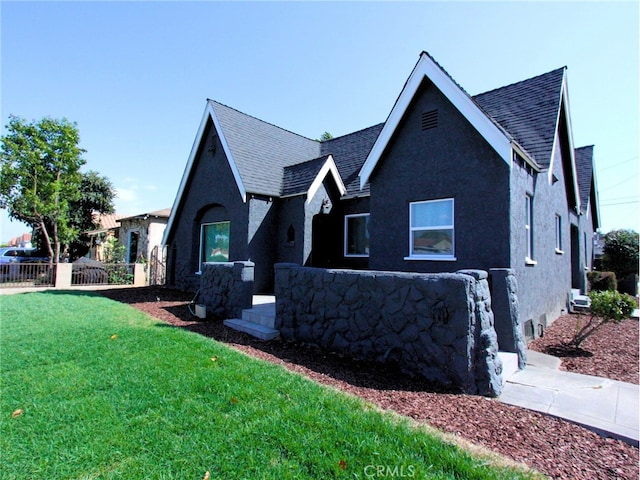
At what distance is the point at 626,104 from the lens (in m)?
9.55

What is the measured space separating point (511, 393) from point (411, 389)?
1.44 meters

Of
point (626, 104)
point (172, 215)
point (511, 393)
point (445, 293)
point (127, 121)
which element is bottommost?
point (511, 393)

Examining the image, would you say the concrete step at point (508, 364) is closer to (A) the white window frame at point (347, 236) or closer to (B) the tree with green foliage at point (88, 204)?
(A) the white window frame at point (347, 236)

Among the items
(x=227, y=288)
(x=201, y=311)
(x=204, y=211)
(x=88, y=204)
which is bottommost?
(x=201, y=311)

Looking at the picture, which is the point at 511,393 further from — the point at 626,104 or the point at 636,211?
the point at 636,211

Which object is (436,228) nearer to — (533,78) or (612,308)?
(612,308)

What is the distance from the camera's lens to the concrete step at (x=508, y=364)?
5.16 m

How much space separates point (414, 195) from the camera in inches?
331

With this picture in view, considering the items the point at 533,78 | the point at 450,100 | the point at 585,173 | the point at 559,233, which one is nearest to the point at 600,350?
the point at 559,233

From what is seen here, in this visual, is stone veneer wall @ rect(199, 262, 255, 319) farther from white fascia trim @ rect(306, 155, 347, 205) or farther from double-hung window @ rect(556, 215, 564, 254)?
double-hung window @ rect(556, 215, 564, 254)

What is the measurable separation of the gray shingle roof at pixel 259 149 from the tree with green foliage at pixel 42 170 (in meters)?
12.1

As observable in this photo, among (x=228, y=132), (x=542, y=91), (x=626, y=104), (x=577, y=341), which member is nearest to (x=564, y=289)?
(x=577, y=341)

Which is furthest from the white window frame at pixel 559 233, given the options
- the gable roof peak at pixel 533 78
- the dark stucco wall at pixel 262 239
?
the dark stucco wall at pixel 262 239

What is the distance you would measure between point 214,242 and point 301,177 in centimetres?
483
